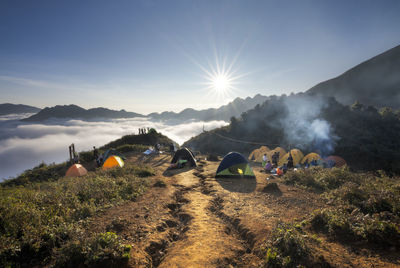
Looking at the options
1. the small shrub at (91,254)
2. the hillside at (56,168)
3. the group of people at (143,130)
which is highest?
the group of people at (143,130)

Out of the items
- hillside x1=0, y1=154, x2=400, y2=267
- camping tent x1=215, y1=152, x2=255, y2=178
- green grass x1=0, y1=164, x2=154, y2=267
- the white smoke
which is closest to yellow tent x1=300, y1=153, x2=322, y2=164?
the white smoke

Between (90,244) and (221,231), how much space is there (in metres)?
3.33

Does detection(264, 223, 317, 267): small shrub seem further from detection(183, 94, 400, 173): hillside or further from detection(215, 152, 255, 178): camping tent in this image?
detection(183, 94, 400, 173): hillside

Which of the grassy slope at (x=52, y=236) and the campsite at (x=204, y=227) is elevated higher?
the grassy slope at (x=52, y=236)

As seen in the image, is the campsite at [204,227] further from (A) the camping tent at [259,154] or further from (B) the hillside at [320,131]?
(A) the camping tent at [259,154]

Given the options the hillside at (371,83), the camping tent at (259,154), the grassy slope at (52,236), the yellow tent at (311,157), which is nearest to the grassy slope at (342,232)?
the grassy slope at (52,236)

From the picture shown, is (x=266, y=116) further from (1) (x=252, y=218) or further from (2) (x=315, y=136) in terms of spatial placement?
(1) (x=252, y=218)

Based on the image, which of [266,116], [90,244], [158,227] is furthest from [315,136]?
[90,244]

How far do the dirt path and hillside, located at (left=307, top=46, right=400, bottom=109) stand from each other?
83.8m

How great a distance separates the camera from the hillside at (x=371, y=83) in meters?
76.0

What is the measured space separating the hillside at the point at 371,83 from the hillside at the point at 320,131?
40.9m

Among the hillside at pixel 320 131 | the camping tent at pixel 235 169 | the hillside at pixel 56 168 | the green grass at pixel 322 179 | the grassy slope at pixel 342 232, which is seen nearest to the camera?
the grassy slope at pixel 342 232

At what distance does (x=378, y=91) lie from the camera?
81.1 metres

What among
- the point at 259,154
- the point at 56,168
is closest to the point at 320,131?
the point at 259,154
